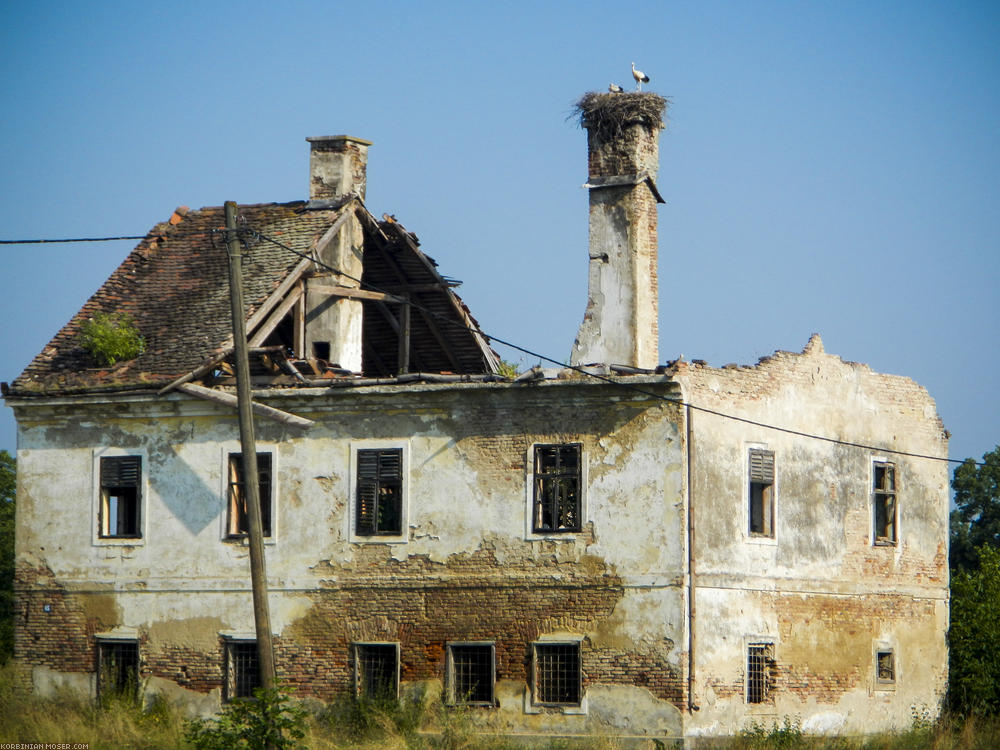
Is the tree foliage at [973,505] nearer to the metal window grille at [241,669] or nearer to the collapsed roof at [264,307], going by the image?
the collapsed roof at [264,307]

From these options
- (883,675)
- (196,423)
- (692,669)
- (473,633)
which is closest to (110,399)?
(196,423)

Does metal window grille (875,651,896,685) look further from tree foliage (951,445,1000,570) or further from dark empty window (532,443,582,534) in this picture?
tree foliage (951,445,1000,570)

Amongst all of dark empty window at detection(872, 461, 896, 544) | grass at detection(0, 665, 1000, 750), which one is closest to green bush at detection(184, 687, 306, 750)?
grass at detection(0, 665, 1000, 750)

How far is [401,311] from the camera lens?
88.2 ft

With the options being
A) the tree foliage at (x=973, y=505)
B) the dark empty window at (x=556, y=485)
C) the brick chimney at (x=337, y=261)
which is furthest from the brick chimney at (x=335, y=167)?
the tree foliage at (x=973, y=505)

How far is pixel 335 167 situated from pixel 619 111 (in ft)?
16.1

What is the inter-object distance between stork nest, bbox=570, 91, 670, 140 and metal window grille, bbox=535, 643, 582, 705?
8299 millimetres

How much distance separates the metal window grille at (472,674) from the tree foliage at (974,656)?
8.41 metres

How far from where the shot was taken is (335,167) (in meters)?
25.9

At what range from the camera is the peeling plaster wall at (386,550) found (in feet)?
66.8

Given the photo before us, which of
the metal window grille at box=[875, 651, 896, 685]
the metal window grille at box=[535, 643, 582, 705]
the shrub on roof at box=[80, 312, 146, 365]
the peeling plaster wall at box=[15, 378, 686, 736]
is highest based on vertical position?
the shrub on roof at box=[80, 312, 146, 365]

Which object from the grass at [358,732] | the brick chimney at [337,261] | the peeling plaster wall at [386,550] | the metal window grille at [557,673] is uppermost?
the brick chimney at [337,261]

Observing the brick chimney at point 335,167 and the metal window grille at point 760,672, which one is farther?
the brick chimney at point 335,167

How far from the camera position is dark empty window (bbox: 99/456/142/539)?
23234 mm
